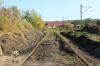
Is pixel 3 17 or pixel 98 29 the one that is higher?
pixel 3 17

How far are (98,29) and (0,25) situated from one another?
32.6 metres

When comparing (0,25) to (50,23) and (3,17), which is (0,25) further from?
(50,23)

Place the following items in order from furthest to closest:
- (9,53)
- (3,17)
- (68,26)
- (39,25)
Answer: (39,25), (68,26), (3,17), (9,53)

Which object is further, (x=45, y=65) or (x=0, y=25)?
(x=0, y=25)

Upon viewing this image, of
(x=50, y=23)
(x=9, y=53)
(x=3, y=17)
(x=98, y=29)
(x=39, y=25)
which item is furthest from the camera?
(x=50, y=23)

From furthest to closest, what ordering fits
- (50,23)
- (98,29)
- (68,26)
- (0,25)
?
1. (50,23)
2. (68,26)
3. (98,29)
4. (0,25)

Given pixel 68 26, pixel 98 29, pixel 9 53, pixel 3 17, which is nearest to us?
pixel 9 53

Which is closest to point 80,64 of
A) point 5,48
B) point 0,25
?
point 5,48

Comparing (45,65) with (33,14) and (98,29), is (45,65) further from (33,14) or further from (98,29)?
(33,14)

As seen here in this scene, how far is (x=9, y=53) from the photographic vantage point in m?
19.2

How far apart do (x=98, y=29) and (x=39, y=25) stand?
60.5 meters

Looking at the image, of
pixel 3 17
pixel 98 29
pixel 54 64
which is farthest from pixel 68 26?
pixel 54 64

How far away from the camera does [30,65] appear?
512 inches

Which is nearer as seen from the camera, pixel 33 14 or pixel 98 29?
pixel 98 29
